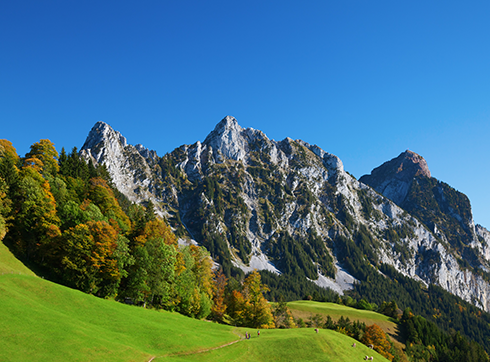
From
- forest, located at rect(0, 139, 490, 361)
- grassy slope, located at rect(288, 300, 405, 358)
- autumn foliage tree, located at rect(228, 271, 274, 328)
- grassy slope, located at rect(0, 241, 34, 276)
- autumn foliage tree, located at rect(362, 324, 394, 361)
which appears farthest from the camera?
grassy slope, located at rect(288, 300, 405, 358)

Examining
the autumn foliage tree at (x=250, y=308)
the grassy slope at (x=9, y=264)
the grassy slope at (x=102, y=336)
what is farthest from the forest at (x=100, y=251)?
the grassy slope at (x=102, y=336)

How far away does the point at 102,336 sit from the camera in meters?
38.3

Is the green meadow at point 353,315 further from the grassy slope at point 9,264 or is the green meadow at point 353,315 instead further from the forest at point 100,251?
the grassy slope at point 9,264

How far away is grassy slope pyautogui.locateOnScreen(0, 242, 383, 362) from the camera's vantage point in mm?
32281

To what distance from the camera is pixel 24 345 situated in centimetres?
3077

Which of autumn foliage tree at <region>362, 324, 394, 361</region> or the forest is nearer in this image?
the forest

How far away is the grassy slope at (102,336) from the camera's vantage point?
3228cm

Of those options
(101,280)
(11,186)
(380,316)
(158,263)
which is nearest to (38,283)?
(101,280)

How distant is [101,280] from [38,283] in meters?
15.3

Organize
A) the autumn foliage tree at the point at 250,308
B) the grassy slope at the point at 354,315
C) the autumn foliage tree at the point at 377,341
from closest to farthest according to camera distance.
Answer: the autumn foliage tree at the point at 250,308, the autumn foliage tree at the point at 377,341, the grassy slope at the point at 354,315

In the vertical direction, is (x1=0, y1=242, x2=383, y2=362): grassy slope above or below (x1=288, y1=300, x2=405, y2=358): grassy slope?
below

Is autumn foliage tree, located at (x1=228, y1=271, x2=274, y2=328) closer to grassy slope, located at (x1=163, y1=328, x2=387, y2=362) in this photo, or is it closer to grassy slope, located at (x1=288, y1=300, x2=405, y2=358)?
grassy slope, located at (x1=163, y1=328, x2=387, y2=362)

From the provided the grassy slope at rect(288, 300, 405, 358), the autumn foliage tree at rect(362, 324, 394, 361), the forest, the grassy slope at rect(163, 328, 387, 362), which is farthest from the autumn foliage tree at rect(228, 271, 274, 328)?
the grassy slope at rect(288, 300, 405, 358)

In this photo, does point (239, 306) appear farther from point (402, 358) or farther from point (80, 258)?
point (402, 358)
